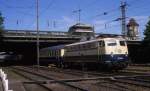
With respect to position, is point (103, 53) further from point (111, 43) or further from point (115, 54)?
point (111, 43)

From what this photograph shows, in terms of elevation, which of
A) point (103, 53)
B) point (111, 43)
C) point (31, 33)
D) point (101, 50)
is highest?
point (31, 33)

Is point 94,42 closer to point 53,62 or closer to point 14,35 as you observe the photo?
point 53,62

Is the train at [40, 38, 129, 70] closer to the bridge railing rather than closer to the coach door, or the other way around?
the coach door

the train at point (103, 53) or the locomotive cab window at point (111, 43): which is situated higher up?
the locomotive cab window at point (111, 43)

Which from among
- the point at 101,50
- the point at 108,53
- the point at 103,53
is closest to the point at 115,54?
the point at 108,53

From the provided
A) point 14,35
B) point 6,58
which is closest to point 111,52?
point 14,35

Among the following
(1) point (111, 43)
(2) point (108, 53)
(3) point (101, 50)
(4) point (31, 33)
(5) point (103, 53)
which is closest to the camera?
(2) point (108, 53)

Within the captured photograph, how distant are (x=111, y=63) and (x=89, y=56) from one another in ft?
14.7

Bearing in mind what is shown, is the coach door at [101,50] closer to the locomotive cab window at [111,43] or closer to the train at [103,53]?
the train at [103,53]

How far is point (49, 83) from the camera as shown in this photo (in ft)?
76.9

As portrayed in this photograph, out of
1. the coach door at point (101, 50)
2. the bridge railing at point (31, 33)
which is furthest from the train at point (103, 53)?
the bridge railing at point (31, 33)

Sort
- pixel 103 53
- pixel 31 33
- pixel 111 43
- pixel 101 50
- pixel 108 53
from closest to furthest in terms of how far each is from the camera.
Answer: pixel 108 53
pixel 103 53
pixel 101 50
pixel 111 43
pixel 31 33

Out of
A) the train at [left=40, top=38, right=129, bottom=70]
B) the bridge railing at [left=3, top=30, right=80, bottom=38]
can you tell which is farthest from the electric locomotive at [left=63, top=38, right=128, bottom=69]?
the bridge railing at [left=3, top=30, right=80, bottom=38]

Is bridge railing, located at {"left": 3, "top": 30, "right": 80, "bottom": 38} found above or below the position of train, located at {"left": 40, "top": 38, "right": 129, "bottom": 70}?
above
